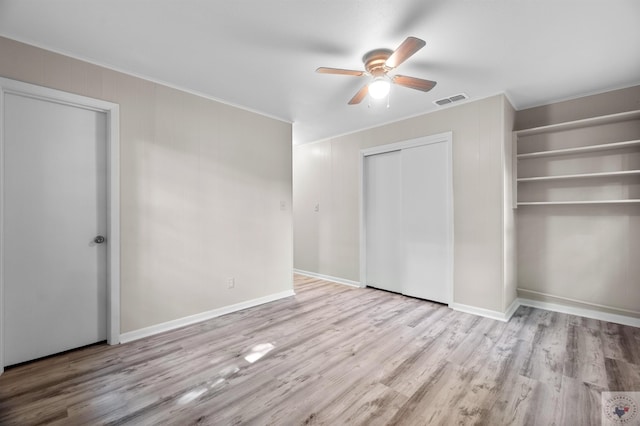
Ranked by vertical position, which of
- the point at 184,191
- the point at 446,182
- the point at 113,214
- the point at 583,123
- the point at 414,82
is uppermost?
the point at 414,82

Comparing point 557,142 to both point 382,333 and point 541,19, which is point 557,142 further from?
point 382,333

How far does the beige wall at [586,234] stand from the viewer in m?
3.13

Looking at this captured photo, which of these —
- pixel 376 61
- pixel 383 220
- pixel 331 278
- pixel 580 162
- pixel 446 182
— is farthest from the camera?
pixel 331 278

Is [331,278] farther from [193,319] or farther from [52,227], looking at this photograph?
[52,227]

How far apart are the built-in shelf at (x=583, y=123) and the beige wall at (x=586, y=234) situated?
3.4 inches

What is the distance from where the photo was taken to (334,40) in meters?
2.25

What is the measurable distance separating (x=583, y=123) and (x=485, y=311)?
2.40m

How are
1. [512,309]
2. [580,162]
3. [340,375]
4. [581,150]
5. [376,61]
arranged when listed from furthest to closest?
[512,309]
[580,162]
[581,150]
[376,61]
[340,375]

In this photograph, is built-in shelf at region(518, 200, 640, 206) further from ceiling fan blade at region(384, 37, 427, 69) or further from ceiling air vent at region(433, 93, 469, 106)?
ceiling fan blade at region(384, 37, 427, 69)

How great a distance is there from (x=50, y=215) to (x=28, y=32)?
1.41m

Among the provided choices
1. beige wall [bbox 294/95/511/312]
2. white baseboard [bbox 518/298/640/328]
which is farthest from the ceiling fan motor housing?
white baseboard [bbox 518/298/640/328]

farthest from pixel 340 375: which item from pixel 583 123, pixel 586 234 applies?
pixel 583 123

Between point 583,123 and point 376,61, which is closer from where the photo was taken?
point 376,61

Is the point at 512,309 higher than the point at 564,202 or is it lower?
lower
